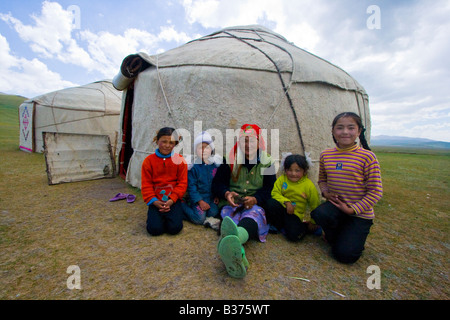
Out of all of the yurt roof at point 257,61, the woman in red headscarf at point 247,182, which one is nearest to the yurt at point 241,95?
the yurt roof at point 257,61

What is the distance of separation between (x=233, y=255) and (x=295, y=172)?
1037 mm

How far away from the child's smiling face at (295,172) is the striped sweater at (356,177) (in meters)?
0.22

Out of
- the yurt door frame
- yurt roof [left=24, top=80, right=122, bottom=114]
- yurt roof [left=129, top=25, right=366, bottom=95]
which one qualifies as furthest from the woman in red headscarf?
yurt roof [left=24, top=80, right=122, bottom=114]

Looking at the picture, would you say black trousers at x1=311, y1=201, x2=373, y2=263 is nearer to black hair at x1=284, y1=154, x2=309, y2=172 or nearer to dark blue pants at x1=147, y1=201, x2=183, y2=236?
black hair at x1=284, y1=154, x2=309, y2=172

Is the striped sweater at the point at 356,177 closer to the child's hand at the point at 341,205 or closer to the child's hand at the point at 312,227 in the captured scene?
the child's hand at the point at 341,205

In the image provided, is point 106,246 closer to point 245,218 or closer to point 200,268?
point 200,268

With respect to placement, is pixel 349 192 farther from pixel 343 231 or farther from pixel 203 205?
pixel 203 205

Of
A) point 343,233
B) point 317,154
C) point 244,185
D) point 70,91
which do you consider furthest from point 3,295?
point 70,91

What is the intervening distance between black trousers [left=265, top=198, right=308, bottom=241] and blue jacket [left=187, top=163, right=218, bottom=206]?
691mm

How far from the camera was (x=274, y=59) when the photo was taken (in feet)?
9.77

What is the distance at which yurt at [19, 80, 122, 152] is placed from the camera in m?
6.49

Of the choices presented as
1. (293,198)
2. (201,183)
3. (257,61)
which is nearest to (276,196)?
(293,198)

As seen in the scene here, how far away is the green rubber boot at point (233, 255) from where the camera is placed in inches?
52.7
